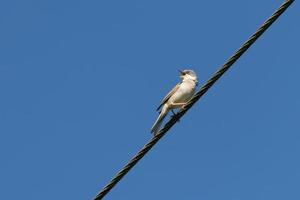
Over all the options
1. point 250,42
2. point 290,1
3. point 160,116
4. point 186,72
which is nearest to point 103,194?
point 250,42

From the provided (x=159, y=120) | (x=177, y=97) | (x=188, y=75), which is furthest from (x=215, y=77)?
(x=188, y=75)

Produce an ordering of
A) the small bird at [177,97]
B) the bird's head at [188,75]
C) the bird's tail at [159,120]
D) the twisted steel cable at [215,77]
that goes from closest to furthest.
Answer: the twisted steel cable at [215,77] → the bird's tail at [159,120] → the small bird at [177,97] → the bird's head at [188,75]

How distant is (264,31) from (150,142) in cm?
174

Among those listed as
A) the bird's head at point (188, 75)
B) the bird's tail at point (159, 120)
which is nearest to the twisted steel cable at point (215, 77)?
the bird's tail at point (159, 120)

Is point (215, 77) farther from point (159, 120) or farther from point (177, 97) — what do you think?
point (177, 97)

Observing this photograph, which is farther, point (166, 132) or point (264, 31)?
point (166, 132)

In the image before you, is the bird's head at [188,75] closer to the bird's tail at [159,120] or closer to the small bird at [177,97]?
the small bird at [177,97]

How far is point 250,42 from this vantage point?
330 inches

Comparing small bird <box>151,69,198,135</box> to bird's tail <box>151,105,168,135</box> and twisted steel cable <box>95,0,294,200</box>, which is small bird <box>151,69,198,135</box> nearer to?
bird's tail <box>151,105,168,135</box>

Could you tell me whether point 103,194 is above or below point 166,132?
below

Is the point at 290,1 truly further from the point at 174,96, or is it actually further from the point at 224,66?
the point at 174,96

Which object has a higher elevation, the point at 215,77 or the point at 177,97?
the point at 177,97

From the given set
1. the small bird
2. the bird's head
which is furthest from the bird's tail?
the bird's head

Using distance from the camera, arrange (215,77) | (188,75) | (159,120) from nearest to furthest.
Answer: (215,77) → (159,120) → (188,75)
